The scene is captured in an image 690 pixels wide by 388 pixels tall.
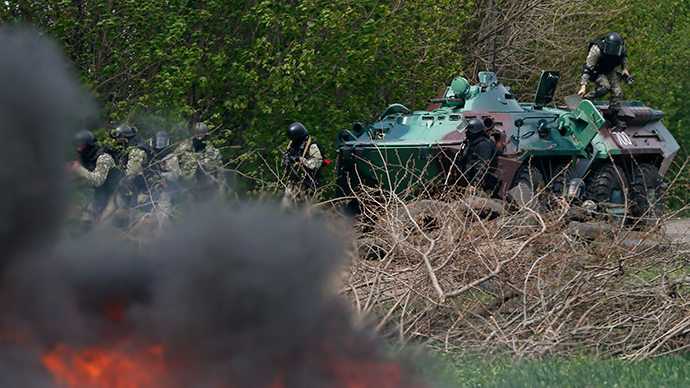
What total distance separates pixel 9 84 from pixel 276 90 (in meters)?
8.71

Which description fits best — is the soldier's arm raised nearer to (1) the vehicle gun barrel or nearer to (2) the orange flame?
(2) the orange flame

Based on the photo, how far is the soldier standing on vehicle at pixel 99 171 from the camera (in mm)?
6223

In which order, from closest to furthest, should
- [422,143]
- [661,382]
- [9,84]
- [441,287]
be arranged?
1. [9,84]
2. [661,382]
3. [441,287]
4. [422,143]

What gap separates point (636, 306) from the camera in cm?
566

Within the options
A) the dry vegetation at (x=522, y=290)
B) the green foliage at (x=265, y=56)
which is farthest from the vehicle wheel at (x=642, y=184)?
the dry vegetation at (x=522, y=290)

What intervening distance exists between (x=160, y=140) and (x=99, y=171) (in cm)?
204

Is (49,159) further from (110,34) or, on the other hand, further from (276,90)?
(276,90)

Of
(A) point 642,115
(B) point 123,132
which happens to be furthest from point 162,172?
(A) point 642,115

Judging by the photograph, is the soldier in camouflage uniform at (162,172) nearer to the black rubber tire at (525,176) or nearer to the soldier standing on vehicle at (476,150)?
the soldier standing on vehicle at (476,150)

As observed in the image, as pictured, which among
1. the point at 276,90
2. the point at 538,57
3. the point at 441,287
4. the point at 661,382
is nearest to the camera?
the point at 661,382

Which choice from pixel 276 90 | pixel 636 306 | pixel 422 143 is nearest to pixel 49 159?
pixel 636 306

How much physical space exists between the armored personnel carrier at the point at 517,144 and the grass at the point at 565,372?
462 centimetres

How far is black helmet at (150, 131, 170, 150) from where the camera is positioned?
9320 mm

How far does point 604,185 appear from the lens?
11023 millimetres
